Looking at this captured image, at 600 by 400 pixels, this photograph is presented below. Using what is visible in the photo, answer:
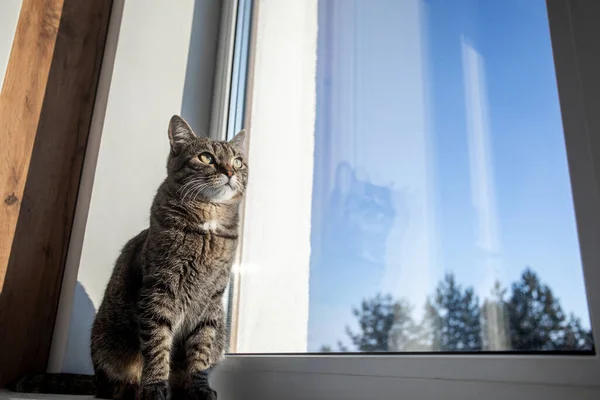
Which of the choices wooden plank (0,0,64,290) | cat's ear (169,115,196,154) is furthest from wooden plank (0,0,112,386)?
cat's ear (169,115,196,154)

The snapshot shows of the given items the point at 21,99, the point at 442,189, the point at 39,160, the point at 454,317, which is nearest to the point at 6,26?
the point at 21,99

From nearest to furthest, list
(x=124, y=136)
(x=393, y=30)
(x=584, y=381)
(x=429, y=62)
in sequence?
(x=584, y=381) → (x=429, y=62) → (x=393, y=30) → (x=124, y=136)

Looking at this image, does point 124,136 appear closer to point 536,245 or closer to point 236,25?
point 236,25

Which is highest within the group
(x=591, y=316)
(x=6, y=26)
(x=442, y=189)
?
(x=6, y=26)

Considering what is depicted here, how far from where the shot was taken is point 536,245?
2.22 feet

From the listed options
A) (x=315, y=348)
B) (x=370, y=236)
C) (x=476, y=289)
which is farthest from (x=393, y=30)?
(x=315, y=348)

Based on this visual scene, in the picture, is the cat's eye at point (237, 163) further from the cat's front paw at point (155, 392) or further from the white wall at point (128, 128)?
the cat's front paw at point (155, 392)

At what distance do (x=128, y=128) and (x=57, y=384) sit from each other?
2.72 feet

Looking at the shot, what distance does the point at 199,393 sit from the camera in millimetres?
1090

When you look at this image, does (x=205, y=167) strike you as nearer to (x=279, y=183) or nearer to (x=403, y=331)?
(x=279, y=183)

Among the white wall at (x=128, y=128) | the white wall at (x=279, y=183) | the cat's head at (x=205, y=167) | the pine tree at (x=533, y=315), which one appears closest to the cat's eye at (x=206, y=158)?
the cat's head at (x=205, y=167)

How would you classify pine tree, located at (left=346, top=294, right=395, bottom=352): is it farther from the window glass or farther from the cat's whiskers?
the cat's whiskers

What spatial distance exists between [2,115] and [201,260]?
0.87 m

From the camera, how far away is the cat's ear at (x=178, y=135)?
1356 millimetres
